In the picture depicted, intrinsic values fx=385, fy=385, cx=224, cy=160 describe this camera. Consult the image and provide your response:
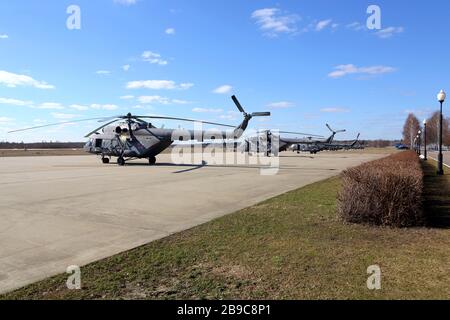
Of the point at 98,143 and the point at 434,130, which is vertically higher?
the point at 434,130

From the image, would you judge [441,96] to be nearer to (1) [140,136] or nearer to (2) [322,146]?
(1) [140,136]

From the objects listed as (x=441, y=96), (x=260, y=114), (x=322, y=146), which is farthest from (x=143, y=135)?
(x=322, y=146)

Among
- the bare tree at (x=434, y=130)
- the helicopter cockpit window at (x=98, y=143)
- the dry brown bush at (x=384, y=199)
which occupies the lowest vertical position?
the dry brown bush at (x=384, y=199)

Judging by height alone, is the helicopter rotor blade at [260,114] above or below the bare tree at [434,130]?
below

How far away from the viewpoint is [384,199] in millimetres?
8039

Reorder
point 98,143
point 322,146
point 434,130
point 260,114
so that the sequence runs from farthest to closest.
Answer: point 434,130 < point 322,146 < point 98,143 < point 260,114

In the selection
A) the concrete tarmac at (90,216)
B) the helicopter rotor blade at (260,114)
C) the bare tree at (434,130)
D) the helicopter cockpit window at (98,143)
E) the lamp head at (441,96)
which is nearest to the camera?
the concrete tarmac at (90,216)

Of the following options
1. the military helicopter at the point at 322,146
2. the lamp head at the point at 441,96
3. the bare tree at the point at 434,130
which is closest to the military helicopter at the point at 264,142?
the military helicopter at the point at 322,146

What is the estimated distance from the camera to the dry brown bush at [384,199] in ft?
26.1

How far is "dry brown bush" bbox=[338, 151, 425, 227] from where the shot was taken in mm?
7941

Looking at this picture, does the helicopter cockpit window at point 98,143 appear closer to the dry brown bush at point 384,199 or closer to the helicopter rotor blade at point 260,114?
the helicopter rotor blade at point 260,114

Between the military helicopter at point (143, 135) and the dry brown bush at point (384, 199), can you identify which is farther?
the military helicopter at point (143, 135)
